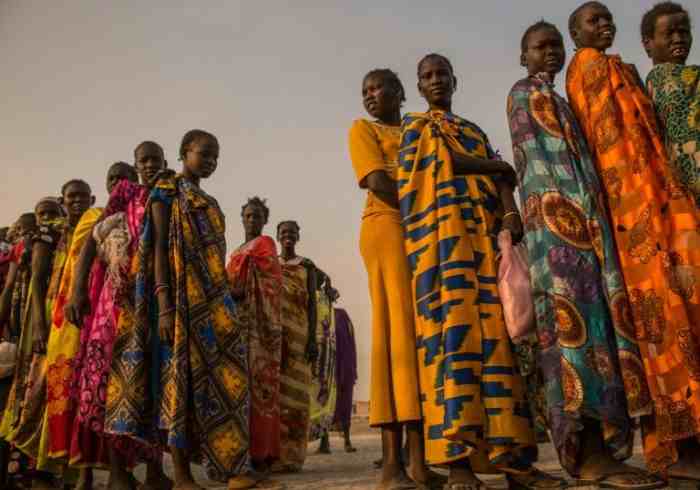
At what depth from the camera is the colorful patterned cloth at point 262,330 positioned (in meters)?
6.09

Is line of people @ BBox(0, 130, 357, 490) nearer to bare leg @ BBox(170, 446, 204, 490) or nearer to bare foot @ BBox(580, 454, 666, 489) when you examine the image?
bare leg @ BBox(170, 446, 204, 490)

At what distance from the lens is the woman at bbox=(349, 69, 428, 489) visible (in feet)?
11.9

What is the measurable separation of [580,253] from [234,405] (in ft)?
8.35

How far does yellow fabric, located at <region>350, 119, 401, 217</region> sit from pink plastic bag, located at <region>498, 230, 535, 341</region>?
2.45 ft

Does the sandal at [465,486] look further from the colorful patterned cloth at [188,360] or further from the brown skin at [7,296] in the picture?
the brown skin at [7,296]

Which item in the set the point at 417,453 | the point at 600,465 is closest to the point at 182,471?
the point at 417,453

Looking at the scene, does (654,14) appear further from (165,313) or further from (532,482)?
(165,313)

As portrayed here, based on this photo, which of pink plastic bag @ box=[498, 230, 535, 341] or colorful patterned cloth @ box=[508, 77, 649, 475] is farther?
pink plastic bag @ box=[498, 230, 535, 341]

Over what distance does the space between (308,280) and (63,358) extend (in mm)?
3571

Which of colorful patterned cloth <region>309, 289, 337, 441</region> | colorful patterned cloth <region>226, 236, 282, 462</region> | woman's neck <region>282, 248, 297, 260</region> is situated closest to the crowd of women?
colorful patterned cloth <region>226, 236, 282, 462</region>

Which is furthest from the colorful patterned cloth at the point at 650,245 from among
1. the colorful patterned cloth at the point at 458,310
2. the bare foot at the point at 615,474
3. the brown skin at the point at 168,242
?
the brown skin at the point at 168,242

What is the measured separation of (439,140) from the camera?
12.9ft

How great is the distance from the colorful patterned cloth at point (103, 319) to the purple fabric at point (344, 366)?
22.1ft

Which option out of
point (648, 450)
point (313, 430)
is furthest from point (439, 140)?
point (313, 430)
